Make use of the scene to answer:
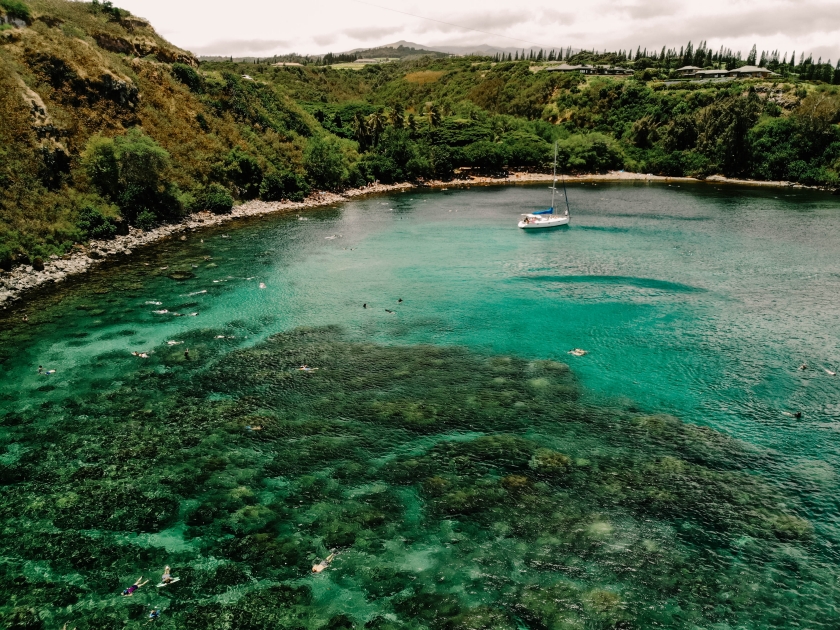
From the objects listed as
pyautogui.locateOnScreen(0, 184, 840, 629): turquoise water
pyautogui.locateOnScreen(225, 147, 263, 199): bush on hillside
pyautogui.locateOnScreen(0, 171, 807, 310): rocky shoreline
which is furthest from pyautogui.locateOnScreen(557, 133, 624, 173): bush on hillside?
pyautogui.locateOnScreen(0, 184, 840, 629): turquoise water

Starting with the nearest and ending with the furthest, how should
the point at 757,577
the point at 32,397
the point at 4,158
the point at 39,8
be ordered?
1. the point at 757,577
2. the point at 32,397
3. the point at 4,158
4. the point at 39,8

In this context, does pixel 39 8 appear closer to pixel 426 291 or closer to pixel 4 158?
pixel 4 158

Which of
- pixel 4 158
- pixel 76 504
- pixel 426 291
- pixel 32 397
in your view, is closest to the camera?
pixel 76 504

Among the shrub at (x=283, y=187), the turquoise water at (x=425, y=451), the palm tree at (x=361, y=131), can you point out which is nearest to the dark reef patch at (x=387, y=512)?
Answer: the turquoise water at (x=425, y=451)

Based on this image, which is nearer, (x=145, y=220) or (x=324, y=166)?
(x=145, y=220)

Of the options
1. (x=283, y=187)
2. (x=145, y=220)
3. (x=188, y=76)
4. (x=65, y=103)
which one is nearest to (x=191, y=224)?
(x=145, y=220)

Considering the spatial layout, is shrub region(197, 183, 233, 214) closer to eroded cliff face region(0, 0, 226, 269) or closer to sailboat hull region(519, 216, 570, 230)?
eroded cliff face region(0, 0, 226, 269)

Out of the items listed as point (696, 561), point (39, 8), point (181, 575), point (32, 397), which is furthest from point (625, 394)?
point (39, 8)

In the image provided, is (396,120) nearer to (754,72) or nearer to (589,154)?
(589,154)
